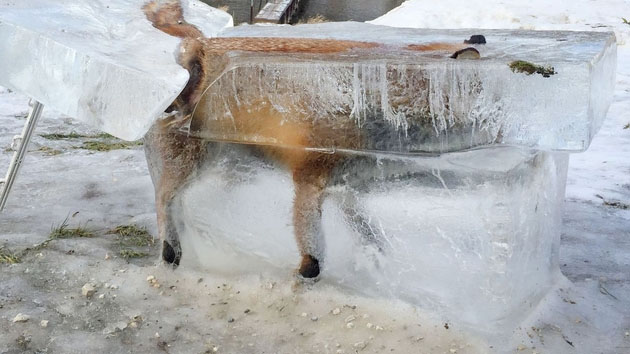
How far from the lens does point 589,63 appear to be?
92.7 inches

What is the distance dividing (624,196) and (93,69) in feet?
10.4

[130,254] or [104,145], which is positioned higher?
[130,254]

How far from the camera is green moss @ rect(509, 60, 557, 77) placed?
2.34 meters

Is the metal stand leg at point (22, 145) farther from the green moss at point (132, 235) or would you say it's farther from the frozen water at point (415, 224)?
the frozen water at point (415, 224)

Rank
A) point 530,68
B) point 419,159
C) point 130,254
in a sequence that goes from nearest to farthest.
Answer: point 530,68
point 419,159
point 130,254

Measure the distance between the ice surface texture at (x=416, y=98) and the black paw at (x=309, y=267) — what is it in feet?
1.64

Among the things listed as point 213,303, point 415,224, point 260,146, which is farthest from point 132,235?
point 415,224

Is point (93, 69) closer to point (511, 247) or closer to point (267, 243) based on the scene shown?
point (267, 243)

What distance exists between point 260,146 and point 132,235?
1.06m

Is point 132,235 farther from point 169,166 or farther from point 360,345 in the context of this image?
point 360,345

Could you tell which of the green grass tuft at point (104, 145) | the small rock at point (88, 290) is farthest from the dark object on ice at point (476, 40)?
the green grass tuft at point (104, 145)

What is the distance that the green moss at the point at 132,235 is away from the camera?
3.49 meters

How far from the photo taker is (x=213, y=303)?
2.94 m

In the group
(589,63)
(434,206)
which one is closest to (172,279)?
(434,206)
